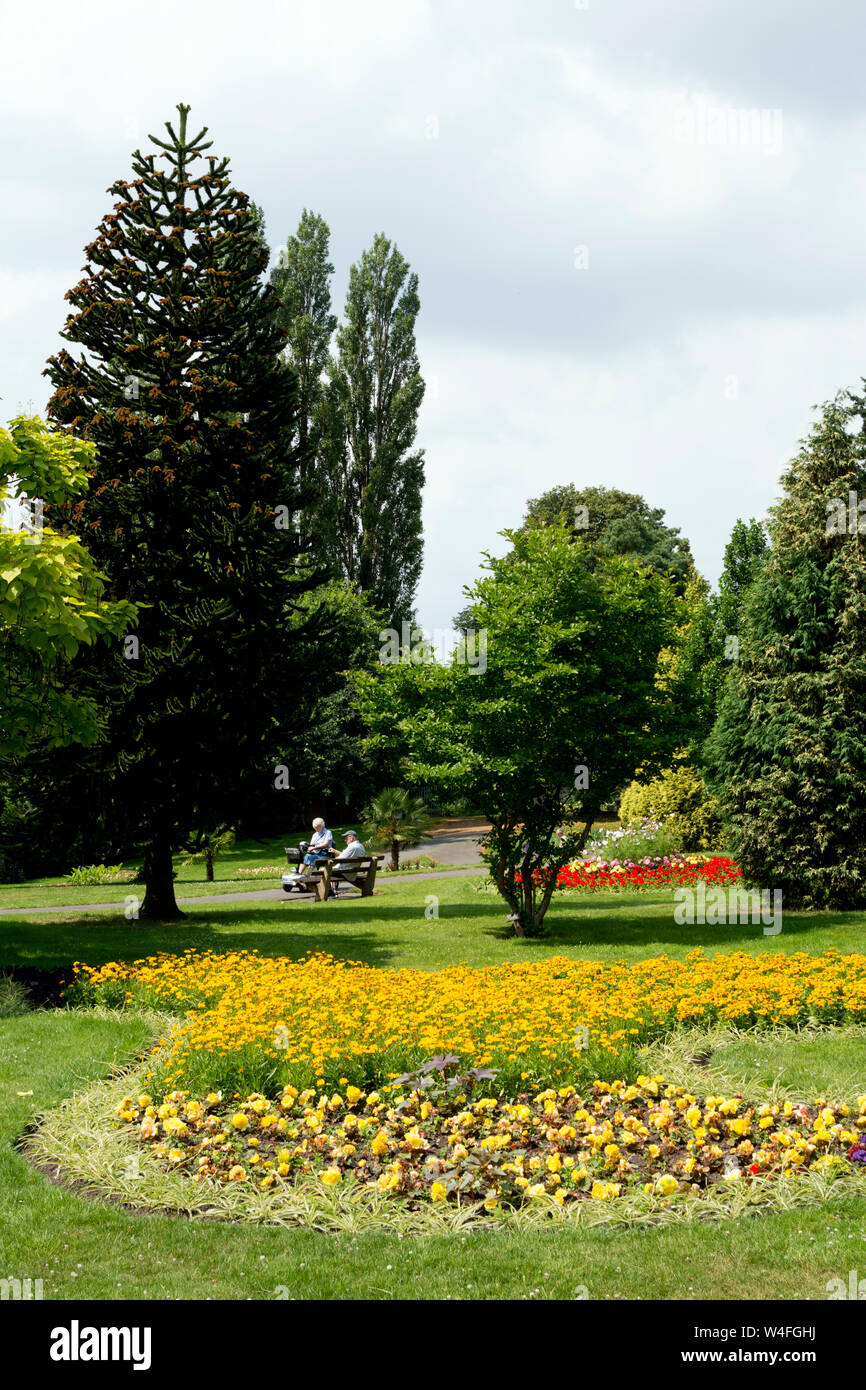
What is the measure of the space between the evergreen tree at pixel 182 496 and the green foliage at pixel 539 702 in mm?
2434

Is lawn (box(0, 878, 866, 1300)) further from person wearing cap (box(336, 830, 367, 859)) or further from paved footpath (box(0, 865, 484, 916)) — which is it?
person wearing cap (box(336, 830, 367, 859))

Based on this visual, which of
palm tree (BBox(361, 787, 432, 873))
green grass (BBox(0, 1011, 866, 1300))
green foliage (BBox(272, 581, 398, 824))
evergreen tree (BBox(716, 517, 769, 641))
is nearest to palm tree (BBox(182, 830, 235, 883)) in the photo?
green foliage (BBox(272, 581, 398, 824))

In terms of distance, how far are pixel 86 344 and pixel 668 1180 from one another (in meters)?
14.6

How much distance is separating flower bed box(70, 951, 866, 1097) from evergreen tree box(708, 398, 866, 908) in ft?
14.9

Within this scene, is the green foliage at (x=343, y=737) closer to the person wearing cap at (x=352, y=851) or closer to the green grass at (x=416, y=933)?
the person wearing cap at (x=352, y=851)

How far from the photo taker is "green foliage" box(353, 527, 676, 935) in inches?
531

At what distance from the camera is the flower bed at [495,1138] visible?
572 centimetres

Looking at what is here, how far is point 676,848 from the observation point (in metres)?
22.1

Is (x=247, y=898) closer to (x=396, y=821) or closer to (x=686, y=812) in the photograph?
(x=396, y=821)

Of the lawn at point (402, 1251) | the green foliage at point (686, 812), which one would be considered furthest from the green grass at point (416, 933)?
the green foliage at point (686, 812)
